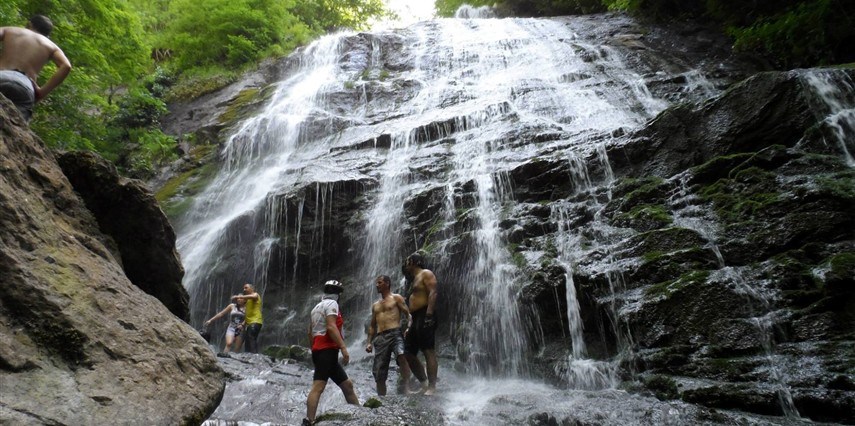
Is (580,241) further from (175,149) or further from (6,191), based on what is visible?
(175,149)

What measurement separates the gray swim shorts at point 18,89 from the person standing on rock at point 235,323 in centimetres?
526

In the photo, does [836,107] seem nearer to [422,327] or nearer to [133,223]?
[422,327]

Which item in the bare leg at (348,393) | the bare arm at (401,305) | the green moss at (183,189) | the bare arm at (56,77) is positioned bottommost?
the bare leg at (348,393)

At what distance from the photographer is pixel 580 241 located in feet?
23.2

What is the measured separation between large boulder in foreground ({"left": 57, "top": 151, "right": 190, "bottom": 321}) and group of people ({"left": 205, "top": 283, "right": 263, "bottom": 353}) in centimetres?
367

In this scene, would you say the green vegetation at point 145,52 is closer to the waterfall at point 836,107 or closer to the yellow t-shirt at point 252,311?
the yellow t-shirt at point 252,311

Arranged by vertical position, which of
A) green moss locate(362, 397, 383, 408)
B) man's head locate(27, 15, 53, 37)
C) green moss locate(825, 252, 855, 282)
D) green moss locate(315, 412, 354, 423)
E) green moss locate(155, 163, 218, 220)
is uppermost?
green moss locate(155, 163, 218, 220)

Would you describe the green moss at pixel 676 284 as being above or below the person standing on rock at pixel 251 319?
below

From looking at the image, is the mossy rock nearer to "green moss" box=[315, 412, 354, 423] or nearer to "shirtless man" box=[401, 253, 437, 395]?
"shirtless man" box=[401, 253, 437, 395]

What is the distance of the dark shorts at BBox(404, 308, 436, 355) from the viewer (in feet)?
20.4

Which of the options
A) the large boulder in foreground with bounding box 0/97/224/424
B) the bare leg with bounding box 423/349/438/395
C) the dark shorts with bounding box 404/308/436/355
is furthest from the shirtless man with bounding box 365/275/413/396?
the large boulder in foreground with bounding box 0/97/224/424

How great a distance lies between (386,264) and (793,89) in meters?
7.05

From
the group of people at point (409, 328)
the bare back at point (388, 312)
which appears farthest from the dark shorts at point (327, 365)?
the bare back at point (388, 312)

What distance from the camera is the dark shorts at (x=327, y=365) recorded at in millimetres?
5159
